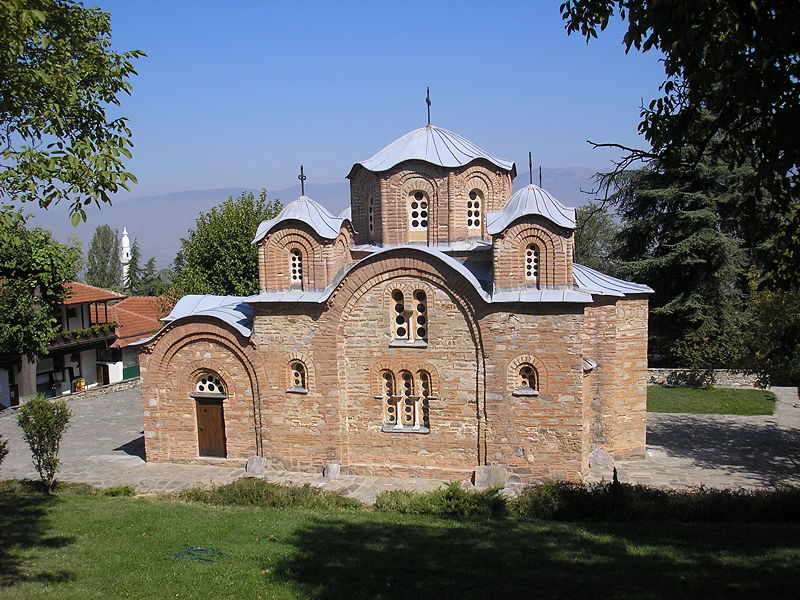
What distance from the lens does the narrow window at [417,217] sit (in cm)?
1581

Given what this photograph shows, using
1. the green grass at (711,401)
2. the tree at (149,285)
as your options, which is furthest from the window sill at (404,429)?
the tree at (149,285)

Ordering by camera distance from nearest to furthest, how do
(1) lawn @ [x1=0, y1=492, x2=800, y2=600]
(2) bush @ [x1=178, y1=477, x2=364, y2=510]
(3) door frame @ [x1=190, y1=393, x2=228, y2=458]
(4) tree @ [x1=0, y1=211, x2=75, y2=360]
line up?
1. (1) lawn @ [x1=0, y1=492, x2=800, y2=600]
2. (2) bush @ [x1=178, y1=477, x2=364, y2=510]
3. (3) door frame @ [x1=190, y1=393, x2=228, y2=458]
4. (4) tree @ [x1=0, y1=211, x2=75, y2=360]

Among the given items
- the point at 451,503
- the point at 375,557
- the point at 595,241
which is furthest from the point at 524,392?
the point at 595,241

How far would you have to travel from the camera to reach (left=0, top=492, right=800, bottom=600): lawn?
7.35m

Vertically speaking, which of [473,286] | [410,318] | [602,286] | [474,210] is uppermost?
[474,210]

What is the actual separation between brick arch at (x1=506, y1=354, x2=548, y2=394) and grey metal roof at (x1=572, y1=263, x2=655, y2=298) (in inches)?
83.6

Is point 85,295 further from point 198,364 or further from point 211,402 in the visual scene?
point 211,402

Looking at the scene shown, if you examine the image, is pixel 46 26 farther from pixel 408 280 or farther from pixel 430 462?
pixel 430 462

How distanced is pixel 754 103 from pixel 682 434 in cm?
1273

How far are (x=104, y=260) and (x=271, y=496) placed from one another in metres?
54.2

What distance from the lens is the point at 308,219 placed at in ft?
47.5

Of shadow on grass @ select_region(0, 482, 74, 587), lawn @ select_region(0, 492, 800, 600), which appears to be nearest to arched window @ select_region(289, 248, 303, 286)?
lawn @ select_region(0, 492, 800, 600)

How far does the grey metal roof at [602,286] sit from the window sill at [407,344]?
358 cm

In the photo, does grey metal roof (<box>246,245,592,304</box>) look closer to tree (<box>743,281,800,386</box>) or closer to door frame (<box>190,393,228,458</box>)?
door frame (<box>190,393,228,458</box>)
